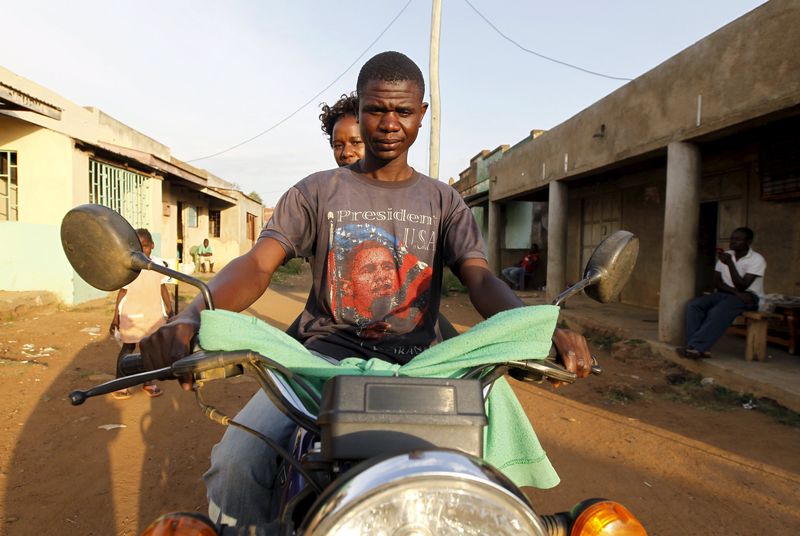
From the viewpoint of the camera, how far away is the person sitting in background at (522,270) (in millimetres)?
14844

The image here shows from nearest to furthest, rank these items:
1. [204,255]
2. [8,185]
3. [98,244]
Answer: [98,244], [8,185], [204,255]

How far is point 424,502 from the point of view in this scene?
67 centimetres

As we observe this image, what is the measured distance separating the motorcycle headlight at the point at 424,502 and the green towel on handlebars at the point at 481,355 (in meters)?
0.35


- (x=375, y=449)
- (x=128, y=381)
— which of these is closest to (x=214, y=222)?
(x=128, y=381)

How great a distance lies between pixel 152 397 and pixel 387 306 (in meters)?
4.14

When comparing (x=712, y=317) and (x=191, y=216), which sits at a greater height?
(x=191, y=216)

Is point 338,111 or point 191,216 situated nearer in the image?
point 338,111

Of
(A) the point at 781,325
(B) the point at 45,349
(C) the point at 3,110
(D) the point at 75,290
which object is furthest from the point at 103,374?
(A) the point at 781,325

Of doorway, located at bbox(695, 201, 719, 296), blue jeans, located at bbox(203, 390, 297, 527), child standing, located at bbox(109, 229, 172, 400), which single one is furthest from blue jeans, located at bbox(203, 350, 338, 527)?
doorway, located at bbox(695, 201, 719, 296)

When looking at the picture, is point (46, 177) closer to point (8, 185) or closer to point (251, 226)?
point (8, 185)

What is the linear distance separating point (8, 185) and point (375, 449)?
11.0 metres

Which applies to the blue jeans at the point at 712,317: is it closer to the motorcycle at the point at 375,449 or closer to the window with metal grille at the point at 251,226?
the motorcycle at the point at 375,449

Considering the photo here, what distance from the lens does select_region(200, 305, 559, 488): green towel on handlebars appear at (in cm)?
100

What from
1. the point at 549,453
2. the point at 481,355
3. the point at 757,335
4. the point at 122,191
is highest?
the point at 122,191
